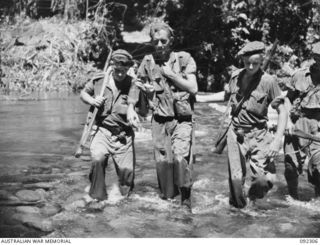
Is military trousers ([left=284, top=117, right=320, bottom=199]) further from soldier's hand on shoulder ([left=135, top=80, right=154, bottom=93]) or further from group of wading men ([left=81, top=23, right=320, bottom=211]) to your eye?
soldier's hand on shoulder ([left=135, top=80, right=154, bottom=93])

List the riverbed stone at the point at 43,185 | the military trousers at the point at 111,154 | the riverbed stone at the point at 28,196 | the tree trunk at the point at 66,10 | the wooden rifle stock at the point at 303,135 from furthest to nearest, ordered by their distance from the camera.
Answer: the tree trunk at the point at 66,10, the riverbed stone at the point at 43,185, the riverbed stone at the point at 28,196, the military trousers at the point at 111,154, the wooden rifle stock at the point at 303,135

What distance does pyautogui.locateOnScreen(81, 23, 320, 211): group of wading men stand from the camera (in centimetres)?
521

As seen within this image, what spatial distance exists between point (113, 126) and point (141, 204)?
3.17ft

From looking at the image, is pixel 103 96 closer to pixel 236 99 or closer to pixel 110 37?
pixel 236 99

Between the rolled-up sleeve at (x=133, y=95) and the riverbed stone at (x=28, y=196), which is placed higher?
the rolled-up sleeve at (x=133, y=95)

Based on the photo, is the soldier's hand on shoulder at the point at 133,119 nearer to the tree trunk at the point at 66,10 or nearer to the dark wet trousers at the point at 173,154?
the dark wet trousers at the point at 173,154

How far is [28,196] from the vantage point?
6.19 meters

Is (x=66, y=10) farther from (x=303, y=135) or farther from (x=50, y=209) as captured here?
(x=303, y=135)

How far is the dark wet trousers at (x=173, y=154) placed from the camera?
5.38 metres

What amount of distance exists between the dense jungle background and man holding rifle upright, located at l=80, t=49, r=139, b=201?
39.4ft

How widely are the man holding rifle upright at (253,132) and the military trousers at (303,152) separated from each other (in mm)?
460

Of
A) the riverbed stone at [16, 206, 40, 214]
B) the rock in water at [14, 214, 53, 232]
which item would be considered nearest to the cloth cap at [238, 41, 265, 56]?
the rock in water at [14, 214, 53, 232]

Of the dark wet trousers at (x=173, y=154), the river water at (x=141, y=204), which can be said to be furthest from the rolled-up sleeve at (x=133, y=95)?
the river water at (x=141, y=204)

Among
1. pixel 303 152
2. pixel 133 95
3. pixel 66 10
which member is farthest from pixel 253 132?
pixel 66 10
